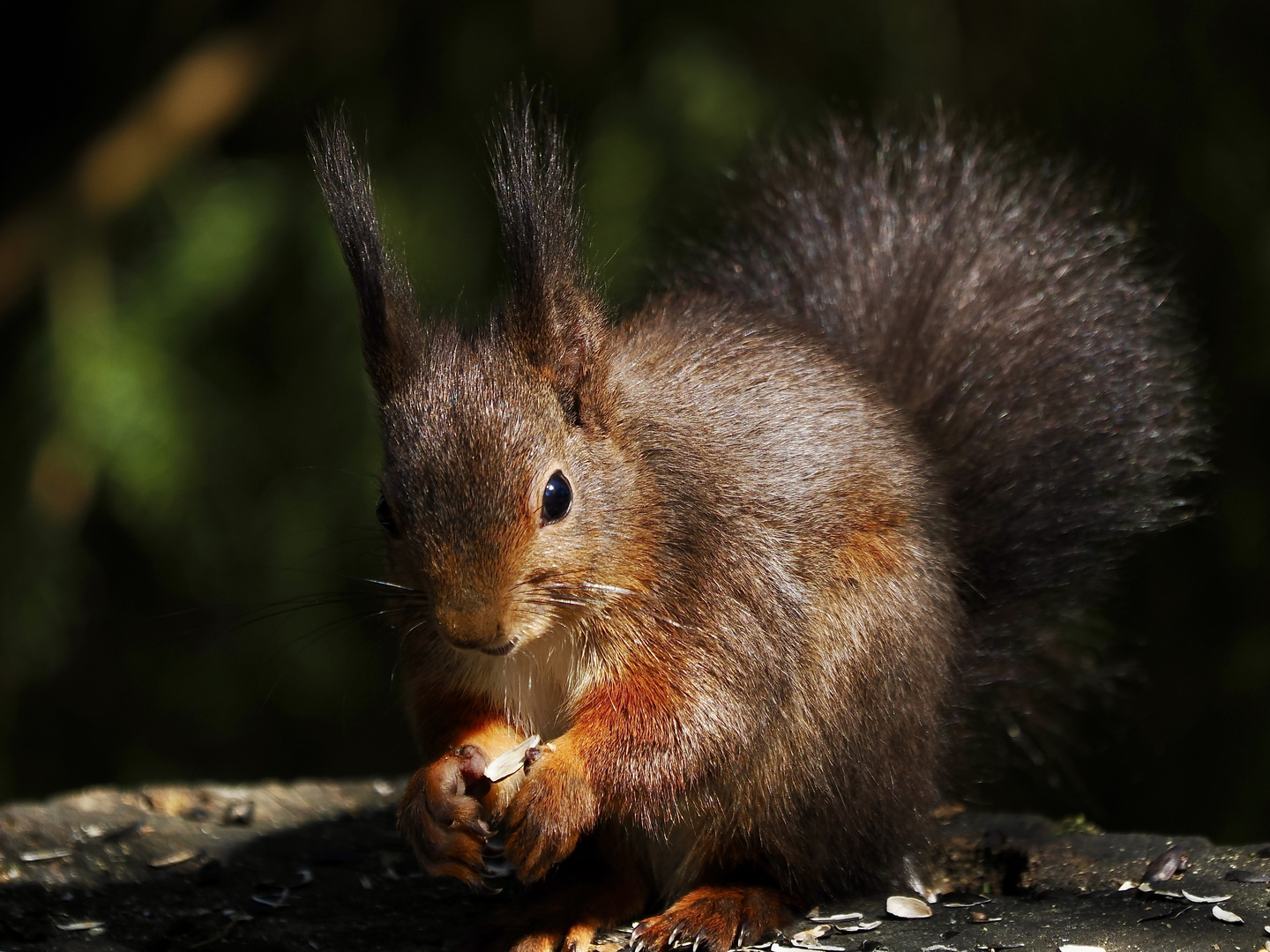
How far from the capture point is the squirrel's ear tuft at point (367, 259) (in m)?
1.59

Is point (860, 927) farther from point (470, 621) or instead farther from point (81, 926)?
point (81, 926)

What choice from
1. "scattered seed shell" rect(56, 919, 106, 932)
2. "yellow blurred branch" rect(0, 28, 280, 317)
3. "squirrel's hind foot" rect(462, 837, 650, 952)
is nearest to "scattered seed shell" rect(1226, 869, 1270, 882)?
"squirrel's hind foot" rect(462, 837, 650, 952)

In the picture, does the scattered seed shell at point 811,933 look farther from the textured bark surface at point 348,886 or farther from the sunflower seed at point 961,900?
the sunflower seed at point 961,900

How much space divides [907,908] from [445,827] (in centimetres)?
57

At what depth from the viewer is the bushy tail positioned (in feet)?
6.10

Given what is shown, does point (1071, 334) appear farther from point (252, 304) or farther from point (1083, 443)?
point (252, 304)

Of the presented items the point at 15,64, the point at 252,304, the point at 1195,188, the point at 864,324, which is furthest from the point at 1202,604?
the point at 15,64

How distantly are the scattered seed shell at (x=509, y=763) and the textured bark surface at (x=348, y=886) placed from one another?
26 cm

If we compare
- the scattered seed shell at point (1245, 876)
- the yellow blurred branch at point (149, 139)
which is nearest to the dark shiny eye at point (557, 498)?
the scattered seed shell at point (1245, 876)

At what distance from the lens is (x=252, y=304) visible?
2932 millimetres

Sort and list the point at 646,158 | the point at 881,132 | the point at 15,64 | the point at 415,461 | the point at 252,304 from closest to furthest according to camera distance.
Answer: the point at 415,461 < the point at 881,132 < the point at 646,158 < the point at 252,304 < the point at 15,64

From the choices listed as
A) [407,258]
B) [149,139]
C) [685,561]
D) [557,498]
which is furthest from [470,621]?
[149,139]

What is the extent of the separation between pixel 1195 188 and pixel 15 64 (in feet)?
9.69

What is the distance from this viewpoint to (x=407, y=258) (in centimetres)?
237
